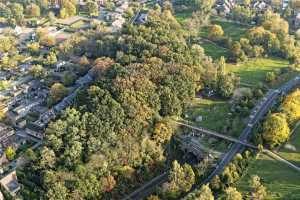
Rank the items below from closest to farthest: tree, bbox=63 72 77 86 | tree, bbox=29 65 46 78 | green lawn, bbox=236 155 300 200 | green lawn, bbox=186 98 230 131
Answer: green lawn, bbox=236 155 300 200 → green lawn, bbox=186 98 230 131 → tree, bbox=63 72 77 86 → tree, bbox=29 65 46 78

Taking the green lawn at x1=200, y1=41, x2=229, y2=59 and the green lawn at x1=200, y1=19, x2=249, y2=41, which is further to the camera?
the green lawn at x1=200, y1=19, x2=249, y2=41

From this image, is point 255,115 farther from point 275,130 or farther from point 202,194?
point 202,194

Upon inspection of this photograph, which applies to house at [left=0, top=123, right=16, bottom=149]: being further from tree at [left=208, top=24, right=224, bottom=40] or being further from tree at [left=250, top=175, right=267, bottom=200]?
tree at [left=208, top=24, right=224, bottom=40]

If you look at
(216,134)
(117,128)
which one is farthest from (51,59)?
(216,134)

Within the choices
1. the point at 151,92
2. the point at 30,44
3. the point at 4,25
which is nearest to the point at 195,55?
the point at 151,92

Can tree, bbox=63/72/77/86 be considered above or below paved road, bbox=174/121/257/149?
above

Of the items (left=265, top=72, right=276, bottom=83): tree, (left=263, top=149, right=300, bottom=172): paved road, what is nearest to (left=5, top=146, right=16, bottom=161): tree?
(left=263, top=149, right=300, bottom=172): paved road
